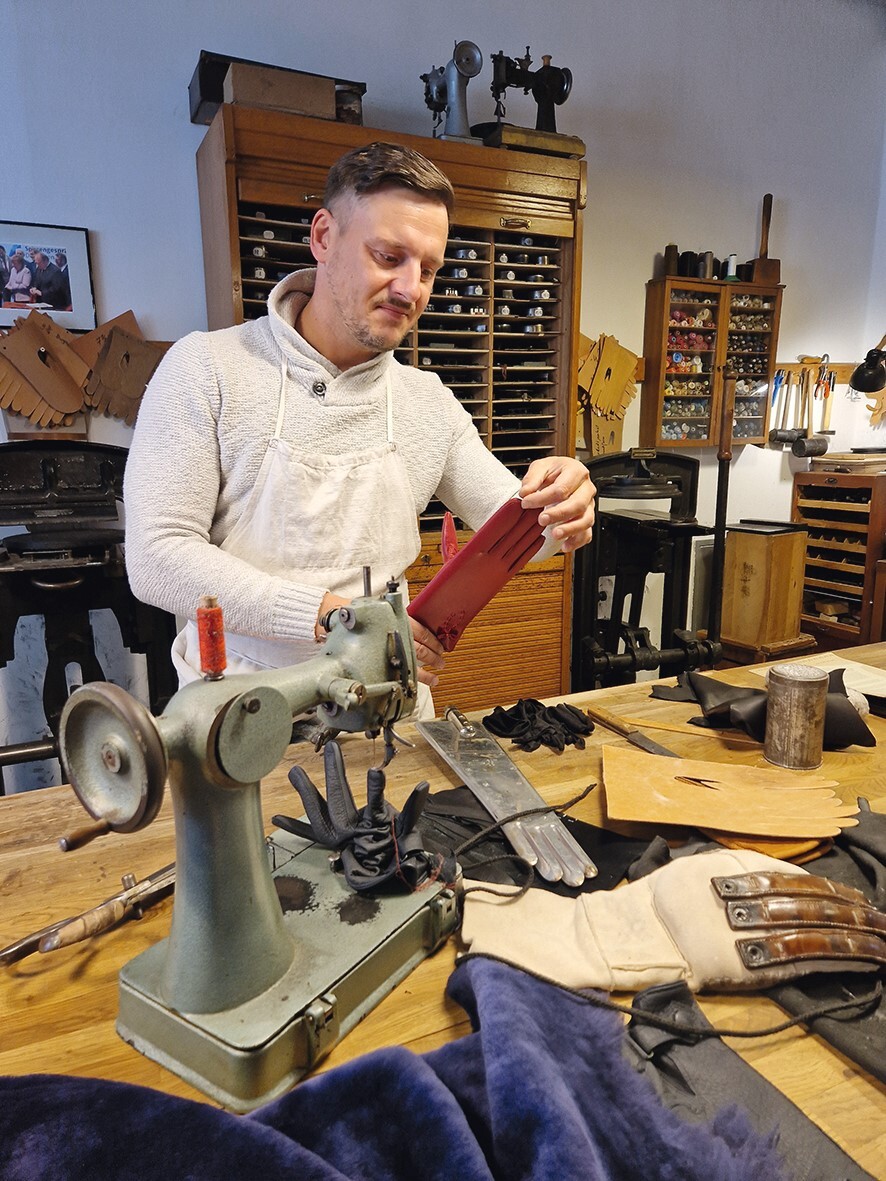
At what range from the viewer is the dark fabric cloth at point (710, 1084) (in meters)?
0.67

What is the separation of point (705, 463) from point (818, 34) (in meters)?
2.80

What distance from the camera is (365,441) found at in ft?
5.74

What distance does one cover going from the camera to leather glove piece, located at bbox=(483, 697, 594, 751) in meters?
1.51

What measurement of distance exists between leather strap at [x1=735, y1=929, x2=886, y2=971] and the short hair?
1460 mm

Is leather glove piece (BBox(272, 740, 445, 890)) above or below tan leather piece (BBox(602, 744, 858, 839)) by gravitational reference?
above

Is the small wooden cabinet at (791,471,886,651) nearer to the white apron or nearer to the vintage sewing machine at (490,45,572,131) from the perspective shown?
the vintage sewing machine at (490,45,572,131)

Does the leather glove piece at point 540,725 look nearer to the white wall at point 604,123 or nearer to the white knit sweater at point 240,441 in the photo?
the white knit sweater at point 240,441

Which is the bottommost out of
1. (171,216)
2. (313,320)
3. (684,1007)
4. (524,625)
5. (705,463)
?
(524,625)

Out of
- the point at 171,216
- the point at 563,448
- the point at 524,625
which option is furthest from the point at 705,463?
the point at 171,216

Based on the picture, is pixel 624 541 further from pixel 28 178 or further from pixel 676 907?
pixel 28 178

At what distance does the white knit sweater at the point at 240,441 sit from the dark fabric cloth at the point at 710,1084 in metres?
0.85

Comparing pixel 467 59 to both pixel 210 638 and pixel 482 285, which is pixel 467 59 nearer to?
pixel 482 285

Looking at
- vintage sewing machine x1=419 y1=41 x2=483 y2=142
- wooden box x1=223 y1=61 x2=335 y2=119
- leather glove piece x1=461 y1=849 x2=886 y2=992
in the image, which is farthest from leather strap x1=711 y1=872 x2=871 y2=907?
vintage sewing machine x1=419 y1=41 x2=483 y2=142

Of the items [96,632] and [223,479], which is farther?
[96,632]
